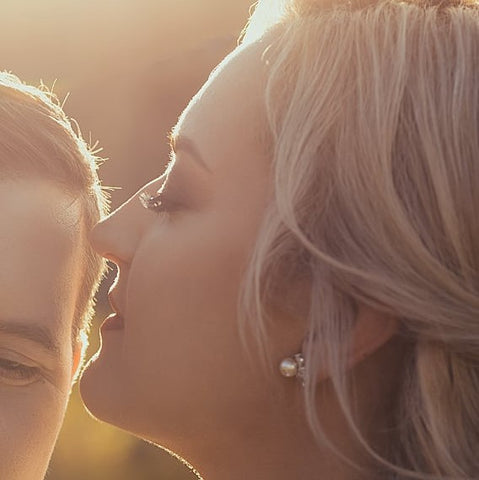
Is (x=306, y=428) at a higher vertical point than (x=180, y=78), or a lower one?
lower

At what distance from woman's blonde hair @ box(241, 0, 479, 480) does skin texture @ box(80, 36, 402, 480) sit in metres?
0.09

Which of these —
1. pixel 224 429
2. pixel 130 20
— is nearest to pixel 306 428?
pixel 224 429

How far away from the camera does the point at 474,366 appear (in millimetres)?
2592

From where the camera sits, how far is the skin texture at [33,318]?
333 centimetres

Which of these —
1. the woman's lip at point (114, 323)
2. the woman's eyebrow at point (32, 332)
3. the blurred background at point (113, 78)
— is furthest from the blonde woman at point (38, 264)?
the blurred background at point (113, 78)

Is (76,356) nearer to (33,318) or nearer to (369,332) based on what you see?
(33,318)

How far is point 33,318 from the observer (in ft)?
11.0

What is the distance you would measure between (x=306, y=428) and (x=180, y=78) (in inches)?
354

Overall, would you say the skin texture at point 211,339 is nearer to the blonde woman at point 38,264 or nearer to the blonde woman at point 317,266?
the blonde woman at point 317,266

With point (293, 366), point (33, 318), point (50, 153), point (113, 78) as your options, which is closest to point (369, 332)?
point (293, 366)

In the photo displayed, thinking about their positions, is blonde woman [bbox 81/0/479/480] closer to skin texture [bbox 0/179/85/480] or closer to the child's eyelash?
the child's eyelash

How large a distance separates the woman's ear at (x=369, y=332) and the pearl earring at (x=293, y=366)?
117mm

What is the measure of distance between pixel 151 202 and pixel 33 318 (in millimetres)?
731

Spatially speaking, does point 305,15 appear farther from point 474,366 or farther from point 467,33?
point 474,366
